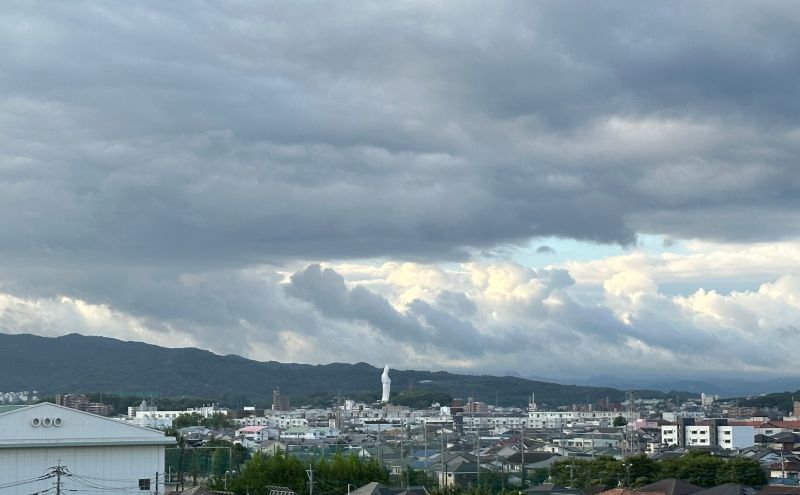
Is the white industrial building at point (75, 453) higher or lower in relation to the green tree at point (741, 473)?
higher

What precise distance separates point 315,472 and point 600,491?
55.3ft

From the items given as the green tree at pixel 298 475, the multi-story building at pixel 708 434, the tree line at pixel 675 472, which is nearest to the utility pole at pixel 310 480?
the green tree at pixel 298 475

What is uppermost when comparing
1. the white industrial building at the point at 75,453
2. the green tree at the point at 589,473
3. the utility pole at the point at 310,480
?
→ the white industrial building at the point at 75,453

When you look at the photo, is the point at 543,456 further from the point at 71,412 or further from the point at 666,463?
the point at 71,412

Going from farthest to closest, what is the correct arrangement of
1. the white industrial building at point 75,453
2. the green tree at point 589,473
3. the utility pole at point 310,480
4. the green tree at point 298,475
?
1. the green tree at point 589,473
2. the green tree at point 298,475
3. the utility pole at point 310,480
4. the white industrial building at point 75,453

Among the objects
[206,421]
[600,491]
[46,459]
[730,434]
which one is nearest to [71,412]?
[46,459]

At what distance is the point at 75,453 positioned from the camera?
58188mm

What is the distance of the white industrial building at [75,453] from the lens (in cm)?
5600

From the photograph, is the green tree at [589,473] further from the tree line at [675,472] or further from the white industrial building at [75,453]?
the white industrial building at [75,453]

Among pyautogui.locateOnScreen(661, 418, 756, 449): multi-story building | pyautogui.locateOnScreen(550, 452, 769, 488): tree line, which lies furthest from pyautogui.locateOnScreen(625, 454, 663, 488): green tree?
pyautogui.locateOnScreen(661, 418, 756, 449): multi-story building

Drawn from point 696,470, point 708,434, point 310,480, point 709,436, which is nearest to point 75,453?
point 310,480

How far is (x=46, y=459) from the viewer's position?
57000 millimetres

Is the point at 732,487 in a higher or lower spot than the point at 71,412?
lower

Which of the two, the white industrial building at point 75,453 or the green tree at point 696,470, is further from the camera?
the green tree at point 696,470
